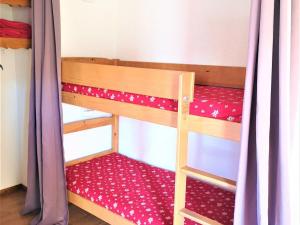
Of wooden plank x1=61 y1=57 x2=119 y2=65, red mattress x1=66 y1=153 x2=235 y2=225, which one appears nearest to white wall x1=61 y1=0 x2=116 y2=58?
wooden plank x1=61 y1=57 x2=119 y2=65

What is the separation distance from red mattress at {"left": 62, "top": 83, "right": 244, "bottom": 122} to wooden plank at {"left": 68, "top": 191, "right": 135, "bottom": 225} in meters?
0.82

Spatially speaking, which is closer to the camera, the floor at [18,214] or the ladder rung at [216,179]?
the ladder rung at [216,179]

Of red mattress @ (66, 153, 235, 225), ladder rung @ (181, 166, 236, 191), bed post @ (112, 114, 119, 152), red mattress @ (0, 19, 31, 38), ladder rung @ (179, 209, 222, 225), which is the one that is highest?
red mattress @ (0, 19, 31, 38)

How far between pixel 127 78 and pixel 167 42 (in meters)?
1.09

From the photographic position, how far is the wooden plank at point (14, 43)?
7.85 ft

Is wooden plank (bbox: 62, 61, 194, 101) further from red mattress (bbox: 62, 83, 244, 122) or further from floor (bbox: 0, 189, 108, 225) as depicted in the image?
floor (bbox: 0, 189, 108, 225)

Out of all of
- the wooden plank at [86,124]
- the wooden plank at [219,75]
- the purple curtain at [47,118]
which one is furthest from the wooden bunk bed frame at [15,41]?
the wooden plank at [219,75]

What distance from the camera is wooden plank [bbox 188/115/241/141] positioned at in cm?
157

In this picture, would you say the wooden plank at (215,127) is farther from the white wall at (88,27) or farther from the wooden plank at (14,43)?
the white wall at (88,27)

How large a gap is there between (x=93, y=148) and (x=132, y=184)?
2.91 feet

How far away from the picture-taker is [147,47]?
10.1 feet

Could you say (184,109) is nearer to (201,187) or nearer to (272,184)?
(272,184)

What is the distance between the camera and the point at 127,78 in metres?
1.96

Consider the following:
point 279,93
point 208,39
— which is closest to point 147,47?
point 208,39
